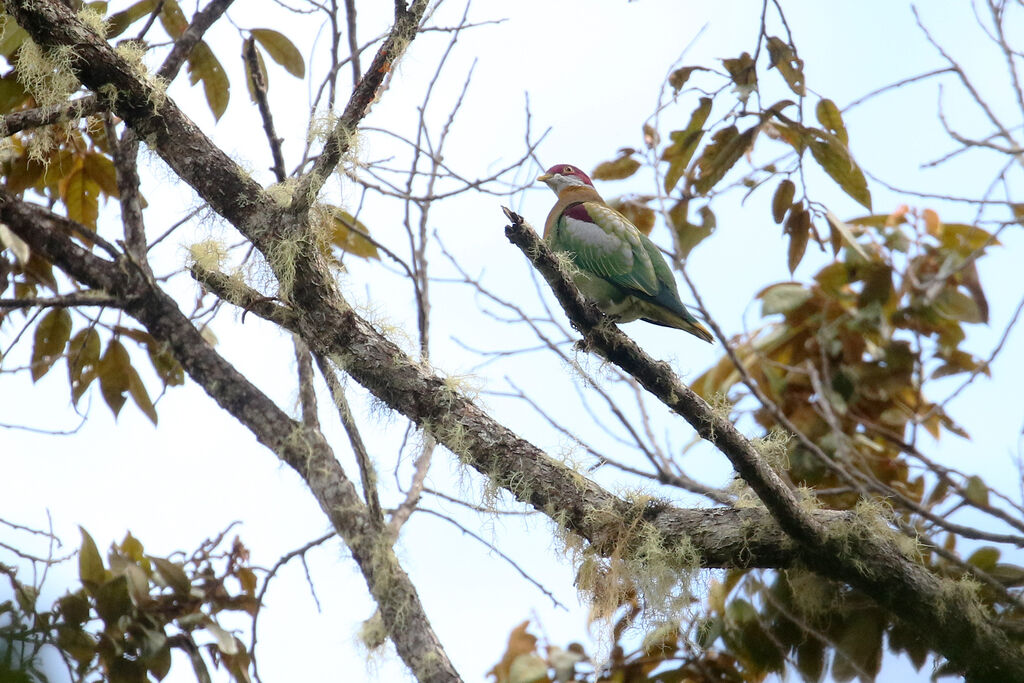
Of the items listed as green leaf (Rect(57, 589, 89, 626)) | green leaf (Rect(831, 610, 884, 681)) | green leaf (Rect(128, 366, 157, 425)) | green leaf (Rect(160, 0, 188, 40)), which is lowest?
green leaf (Rect(831, 610, 884, 681))

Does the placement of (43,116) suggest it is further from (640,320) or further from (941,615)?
(941,615)

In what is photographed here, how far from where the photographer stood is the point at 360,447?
2848 mm

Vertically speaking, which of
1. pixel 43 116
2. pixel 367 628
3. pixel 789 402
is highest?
pixel 43 116

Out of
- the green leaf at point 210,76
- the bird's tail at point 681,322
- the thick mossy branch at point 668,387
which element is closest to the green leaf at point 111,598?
the thick mossy branch at point 668,387

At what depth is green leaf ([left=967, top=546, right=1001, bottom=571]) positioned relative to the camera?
2936 millimetres

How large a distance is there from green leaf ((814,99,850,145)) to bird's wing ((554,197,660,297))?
897mm

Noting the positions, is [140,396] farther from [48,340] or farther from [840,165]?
[840,165]

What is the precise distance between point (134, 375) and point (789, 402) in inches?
112

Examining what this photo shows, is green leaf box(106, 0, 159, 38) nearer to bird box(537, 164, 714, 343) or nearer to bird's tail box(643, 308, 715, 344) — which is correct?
bird box(537, 164, 714, 343)

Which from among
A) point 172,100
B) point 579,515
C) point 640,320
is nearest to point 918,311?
point 640,320

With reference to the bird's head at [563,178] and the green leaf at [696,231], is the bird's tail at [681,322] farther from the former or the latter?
the bird's head at [563,178]

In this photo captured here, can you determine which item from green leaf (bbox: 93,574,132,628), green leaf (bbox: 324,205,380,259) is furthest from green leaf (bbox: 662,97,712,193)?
green leaf (bbox: 93,574,132,628)

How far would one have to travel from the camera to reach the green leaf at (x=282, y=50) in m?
3.35

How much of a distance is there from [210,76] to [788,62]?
2219 mm
